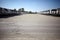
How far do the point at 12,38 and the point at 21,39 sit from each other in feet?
0.83

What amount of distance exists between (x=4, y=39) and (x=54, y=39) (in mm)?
1333

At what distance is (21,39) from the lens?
2945 millimetres

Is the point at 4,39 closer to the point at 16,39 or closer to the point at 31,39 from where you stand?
the point at 16,39

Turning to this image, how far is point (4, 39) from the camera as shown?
2.93 meters

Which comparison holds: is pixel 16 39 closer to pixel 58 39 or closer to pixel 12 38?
pixel 12 38

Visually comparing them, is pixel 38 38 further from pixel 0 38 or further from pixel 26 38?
pixel 0 38

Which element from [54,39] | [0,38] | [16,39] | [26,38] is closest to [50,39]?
[54,39]

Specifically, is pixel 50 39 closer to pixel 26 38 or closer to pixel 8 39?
pixel 26 38

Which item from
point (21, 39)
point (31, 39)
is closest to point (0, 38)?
point (21, 39)

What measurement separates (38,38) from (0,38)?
104 cm

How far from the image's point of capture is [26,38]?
3.01 metres

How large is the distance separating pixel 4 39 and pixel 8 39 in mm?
111

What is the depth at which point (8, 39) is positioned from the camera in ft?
9.56

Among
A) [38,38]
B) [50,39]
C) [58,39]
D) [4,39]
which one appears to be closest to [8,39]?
[4,39]
